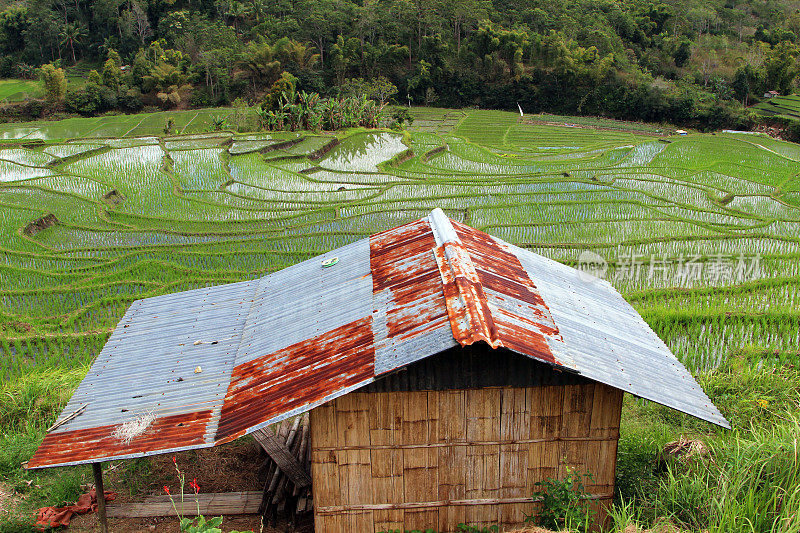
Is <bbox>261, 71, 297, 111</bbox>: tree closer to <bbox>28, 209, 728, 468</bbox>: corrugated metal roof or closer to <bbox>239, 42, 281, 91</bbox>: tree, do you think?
<bbox>239, 42, 281, 91</bbox>: tree

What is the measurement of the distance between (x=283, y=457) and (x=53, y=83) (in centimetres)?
3438

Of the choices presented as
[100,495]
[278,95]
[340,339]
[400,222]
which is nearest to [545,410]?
[340,339]

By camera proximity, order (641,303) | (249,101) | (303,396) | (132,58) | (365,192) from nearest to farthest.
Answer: (303,396) < (641,303) < (365,192) < (249,101) < (132,58)

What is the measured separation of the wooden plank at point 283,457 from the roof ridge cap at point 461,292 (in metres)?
2.30

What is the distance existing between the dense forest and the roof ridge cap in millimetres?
30416

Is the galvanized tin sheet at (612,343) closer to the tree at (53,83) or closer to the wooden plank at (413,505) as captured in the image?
the wooden plank at (413,505)

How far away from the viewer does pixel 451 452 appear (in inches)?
211

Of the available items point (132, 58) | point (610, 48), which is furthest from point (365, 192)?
point (132, 58)

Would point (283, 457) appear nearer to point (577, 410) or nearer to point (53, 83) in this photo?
point (577, 410)

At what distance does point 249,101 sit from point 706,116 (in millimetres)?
26771

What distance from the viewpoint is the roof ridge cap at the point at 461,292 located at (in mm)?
4871

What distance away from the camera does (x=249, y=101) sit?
1527 inches

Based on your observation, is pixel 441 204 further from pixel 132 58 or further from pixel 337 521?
pixel 132 58

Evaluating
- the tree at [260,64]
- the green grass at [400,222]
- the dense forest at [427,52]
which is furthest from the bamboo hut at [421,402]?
the tree at [260,64]
